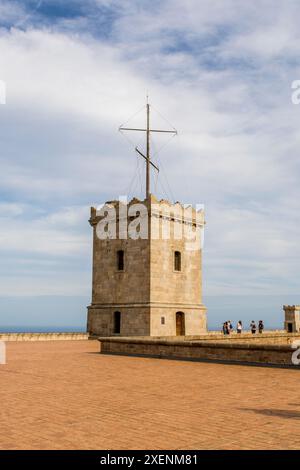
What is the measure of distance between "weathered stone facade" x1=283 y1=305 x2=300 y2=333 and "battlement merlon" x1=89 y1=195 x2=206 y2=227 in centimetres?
1267

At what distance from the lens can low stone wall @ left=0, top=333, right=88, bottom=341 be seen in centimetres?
2833

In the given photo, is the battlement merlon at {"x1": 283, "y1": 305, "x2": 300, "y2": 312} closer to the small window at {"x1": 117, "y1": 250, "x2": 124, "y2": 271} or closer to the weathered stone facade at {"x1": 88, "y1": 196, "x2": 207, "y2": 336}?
the weathered stone facade at {"x1": 88, "y1": 196, "x2": 207, "y2": 336}

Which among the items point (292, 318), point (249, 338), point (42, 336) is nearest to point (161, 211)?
point (249, 338)

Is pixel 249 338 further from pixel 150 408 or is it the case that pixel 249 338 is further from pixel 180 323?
pixel 150 408

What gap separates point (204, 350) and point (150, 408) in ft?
27.1

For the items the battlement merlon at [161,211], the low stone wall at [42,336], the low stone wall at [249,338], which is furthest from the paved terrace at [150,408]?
the battlement merlon at [161,211]

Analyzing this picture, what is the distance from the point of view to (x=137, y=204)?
30.4m

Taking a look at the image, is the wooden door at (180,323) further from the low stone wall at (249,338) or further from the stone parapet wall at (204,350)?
the stone parapet wall at (204,350)

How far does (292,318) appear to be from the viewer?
134 feet

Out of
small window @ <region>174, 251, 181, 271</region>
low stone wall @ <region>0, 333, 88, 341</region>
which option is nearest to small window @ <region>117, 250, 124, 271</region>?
small window @ <region>174, 251, 181, 271</region>

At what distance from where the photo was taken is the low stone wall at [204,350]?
13992 mm
